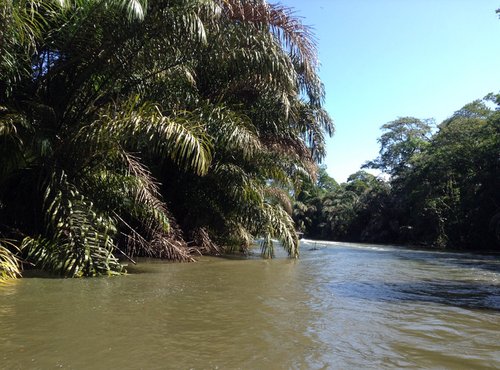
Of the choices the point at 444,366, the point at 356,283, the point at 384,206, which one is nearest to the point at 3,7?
the point at 444,366

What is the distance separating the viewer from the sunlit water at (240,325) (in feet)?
10.7

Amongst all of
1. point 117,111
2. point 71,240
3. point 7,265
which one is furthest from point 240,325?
point 117,111

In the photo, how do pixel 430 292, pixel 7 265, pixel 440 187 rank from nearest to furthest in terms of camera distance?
pixel 7 265
pixel 430 292
pixel 440 187

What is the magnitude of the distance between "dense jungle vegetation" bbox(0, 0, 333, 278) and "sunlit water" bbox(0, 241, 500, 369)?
4.35ft

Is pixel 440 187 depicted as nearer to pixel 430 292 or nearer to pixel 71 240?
pixel 430 292

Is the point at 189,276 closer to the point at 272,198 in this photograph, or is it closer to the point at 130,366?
the point at 130,366

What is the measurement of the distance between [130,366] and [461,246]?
27.2m

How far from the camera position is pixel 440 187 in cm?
2844

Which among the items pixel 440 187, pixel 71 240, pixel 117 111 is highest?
pixel 440 187

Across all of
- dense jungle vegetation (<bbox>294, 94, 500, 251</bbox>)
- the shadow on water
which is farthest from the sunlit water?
dense jungle vegetation (<bbox>294, 94, 500, 251</bbox>)

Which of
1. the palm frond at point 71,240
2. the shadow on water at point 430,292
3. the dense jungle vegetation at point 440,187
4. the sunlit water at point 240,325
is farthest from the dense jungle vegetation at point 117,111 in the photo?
the dense jungle vegetation at point 440,187

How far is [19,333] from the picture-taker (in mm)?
3654

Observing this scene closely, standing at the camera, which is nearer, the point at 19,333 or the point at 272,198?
the point at 19,333

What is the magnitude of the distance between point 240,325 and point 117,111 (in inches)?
184
